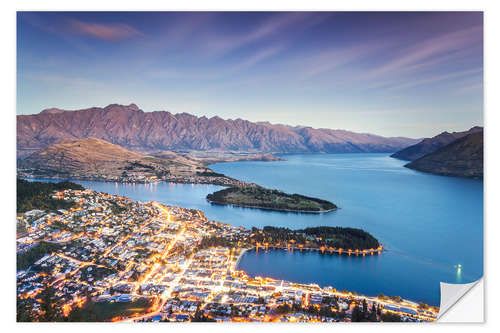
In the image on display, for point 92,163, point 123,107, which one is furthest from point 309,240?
point 92,163

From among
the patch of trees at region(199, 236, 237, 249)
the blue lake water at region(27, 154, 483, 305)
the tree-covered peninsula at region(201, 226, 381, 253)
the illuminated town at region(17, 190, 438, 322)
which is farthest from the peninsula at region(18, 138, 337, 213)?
the tree-covered peninsula at region(201, 226, 381, 253)

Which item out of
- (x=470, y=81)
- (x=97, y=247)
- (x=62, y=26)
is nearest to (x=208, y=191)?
(x=97, y=247)

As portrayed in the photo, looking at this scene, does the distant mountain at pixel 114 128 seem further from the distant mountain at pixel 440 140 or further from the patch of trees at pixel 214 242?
the patch of trees at pixel 214 242

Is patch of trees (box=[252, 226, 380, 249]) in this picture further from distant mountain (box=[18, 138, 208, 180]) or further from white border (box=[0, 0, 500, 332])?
distant mountain (box=[18, 138, 208, 180])
